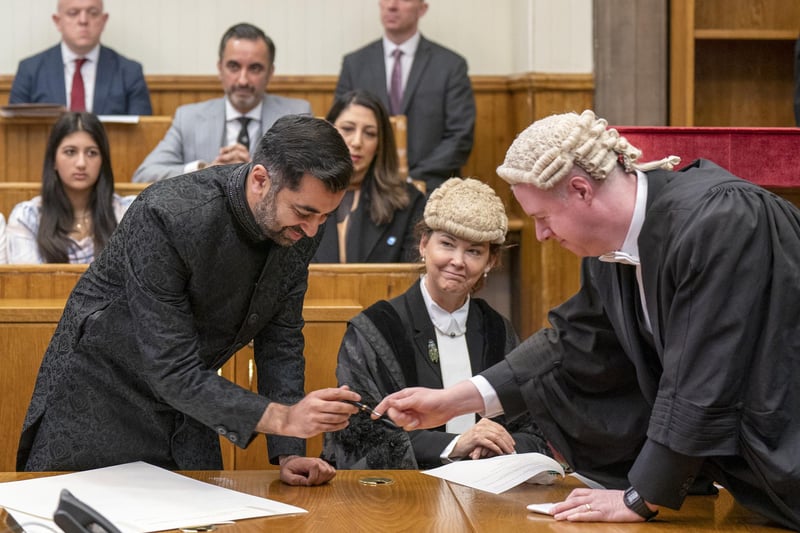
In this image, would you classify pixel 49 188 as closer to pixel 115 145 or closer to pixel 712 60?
pixel 115 145

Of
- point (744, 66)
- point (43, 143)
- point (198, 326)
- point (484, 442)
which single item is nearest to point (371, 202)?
point (484, 442)

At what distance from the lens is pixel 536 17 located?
20.2ft

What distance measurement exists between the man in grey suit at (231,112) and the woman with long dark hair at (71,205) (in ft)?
1.81

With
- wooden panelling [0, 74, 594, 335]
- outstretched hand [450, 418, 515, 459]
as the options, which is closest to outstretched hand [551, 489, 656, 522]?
outstretched hand [450, 418, 515, 459]

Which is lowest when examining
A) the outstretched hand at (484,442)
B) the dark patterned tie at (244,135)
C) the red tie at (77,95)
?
the outstretched hand at (484,442)

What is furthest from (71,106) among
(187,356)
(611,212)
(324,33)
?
(611,212)

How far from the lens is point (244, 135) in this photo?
544cm

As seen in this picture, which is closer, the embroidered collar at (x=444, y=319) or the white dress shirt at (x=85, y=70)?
the embroidered collar at (x=444, y=319)

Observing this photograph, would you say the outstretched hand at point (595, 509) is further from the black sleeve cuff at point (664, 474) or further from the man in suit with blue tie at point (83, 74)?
the man in suit with blue tie at point (83, 74)

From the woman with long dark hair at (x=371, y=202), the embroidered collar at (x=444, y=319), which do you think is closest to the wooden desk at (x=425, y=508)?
the embroidered collar at (x=444, y=319)

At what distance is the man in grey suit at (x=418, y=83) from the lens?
19.3ft

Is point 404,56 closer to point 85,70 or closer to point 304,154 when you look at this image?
point 85,70

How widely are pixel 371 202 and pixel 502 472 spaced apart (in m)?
2.15

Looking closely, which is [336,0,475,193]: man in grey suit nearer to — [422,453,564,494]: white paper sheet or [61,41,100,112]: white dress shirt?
[61,41,100,112]: white dress shirt
